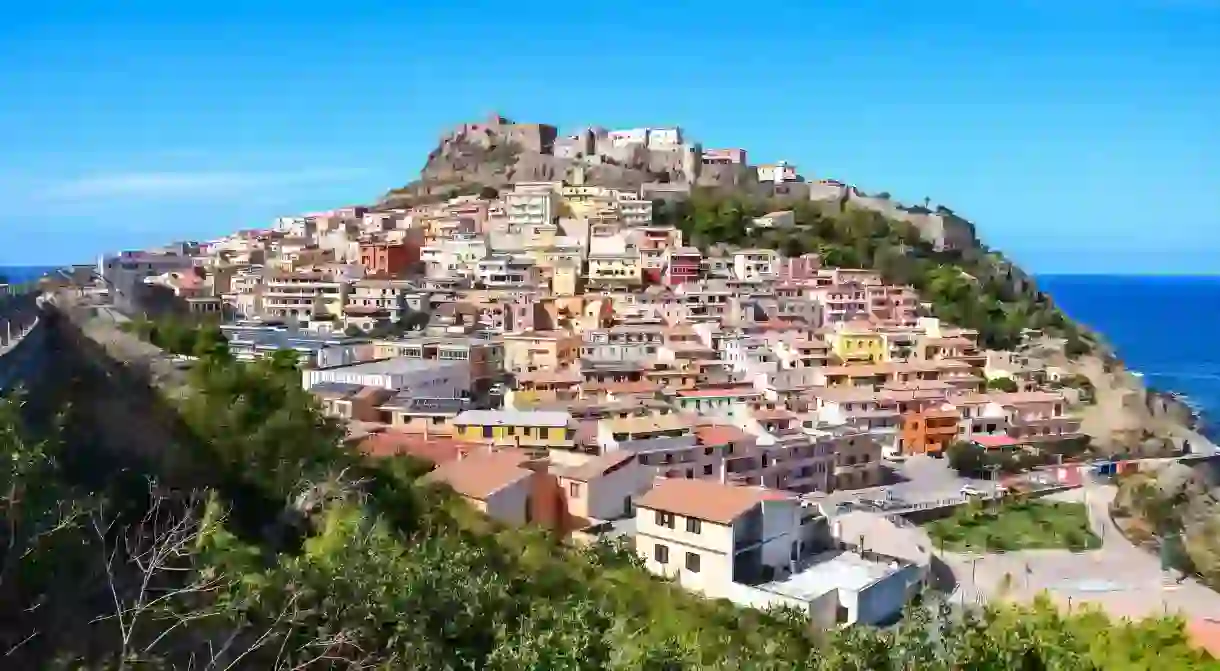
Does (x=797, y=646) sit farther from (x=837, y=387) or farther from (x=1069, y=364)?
(x=1069, y=364)

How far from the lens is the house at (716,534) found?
1852 centimetres

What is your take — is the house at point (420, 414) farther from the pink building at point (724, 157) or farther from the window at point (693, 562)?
the pink building at point (724, 157)

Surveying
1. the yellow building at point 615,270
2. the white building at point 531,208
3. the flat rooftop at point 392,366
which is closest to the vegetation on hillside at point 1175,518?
the flat rooftop at point 392,366

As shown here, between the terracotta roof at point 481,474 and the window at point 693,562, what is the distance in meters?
3.33

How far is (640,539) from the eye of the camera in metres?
19.6

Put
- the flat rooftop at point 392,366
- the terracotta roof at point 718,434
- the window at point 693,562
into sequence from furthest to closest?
the flat rooftop at point 392,366 < the terracotta roof at point 718,434 < the window at point 693,562

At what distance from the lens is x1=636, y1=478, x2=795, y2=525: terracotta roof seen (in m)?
18.7

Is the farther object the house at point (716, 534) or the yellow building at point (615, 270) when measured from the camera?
the yellow building at point (615, 270)

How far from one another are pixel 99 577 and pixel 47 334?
17.1 feet

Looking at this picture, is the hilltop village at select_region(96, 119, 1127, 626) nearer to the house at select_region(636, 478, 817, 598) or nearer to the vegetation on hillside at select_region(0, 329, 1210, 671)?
the house at select_region(636, 478, 817, 598)

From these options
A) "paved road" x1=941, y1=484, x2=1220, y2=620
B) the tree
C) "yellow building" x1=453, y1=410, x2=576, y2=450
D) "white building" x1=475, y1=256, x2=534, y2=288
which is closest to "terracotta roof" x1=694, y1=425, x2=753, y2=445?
"yellow building" x1=453, y1=410, x2=576, y2=450

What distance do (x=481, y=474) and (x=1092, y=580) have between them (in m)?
12.5

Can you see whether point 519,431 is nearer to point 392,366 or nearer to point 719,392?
point 392,366

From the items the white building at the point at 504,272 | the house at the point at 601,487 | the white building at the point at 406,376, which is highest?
the white building at the point at 504,272
